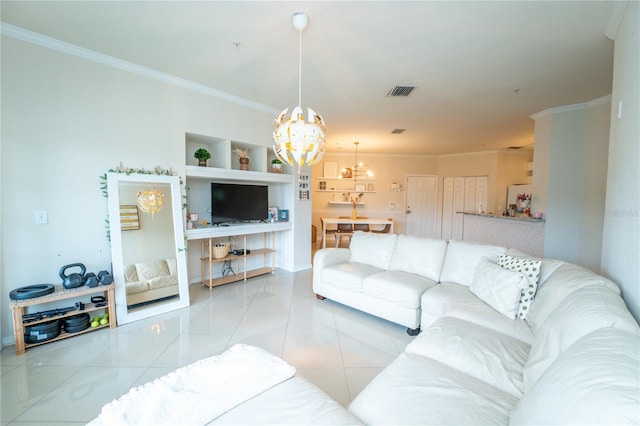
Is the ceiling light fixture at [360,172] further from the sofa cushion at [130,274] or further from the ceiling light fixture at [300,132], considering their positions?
the sofa cushion at [130,274]

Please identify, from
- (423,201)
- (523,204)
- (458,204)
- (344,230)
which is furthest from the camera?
(423,201)

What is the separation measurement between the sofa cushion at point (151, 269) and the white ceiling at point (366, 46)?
2.21 metres

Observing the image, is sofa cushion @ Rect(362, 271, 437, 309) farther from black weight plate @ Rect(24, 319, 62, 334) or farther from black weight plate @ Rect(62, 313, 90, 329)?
black weight plate @ Rect(24, 319, 62, 334)

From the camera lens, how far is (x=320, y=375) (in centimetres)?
198

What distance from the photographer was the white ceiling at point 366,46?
198cm

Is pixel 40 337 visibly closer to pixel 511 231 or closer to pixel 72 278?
pixel 72 278

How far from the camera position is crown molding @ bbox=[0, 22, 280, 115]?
2.29 m

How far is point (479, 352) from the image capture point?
58.7 inches

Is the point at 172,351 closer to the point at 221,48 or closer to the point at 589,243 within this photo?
the point at 221,48

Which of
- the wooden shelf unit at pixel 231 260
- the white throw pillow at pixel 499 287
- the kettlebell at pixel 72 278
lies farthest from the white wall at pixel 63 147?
the white throw pillow at pixel 499 287

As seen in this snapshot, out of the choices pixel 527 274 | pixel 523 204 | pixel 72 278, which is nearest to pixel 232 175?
pixel 72 278

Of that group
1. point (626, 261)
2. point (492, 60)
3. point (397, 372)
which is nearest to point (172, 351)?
point (397, 372)

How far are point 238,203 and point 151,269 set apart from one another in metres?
1.48

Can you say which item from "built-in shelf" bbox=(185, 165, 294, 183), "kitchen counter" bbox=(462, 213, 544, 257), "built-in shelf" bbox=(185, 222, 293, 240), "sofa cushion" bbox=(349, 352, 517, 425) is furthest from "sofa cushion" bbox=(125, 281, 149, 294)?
→ "kitchen counter" bbox=(462, 213, 544, 257)
